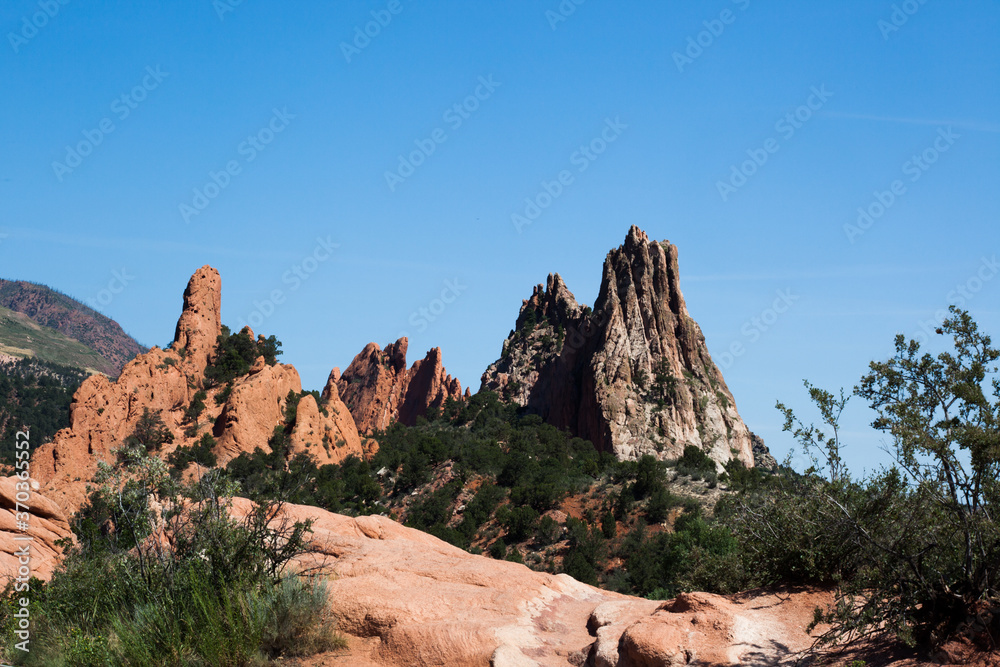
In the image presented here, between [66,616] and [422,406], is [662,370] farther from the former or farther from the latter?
[66,616]

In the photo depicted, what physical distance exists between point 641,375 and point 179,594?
214 feet

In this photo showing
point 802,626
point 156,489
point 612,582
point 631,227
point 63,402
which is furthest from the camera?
point 63,402

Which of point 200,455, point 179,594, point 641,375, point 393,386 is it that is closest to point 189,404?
point 200,455

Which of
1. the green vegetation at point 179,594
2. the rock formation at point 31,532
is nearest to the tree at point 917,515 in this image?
the green vegetation at point 179,594

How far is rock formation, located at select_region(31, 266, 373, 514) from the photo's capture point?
39.7 metres

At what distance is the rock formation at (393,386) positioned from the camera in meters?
114

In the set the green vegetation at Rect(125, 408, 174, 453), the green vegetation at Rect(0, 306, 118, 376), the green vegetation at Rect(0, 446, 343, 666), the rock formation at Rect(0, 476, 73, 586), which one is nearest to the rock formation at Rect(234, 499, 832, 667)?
the green vegetation at Rect(0, 446, 343, 666)

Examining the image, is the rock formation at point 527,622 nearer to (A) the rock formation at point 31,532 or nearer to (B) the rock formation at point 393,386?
(A) the rock formation at point 31,532

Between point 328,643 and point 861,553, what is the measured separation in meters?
6.57

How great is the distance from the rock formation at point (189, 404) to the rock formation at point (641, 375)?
984 inches

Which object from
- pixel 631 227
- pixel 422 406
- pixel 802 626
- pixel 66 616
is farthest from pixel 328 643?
pixel 422 406

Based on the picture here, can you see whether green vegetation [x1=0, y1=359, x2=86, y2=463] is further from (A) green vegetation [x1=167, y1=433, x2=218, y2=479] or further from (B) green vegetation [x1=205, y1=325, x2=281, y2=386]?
(A) green vegetation [x1=167, y1=433, x2=218, y2=479]

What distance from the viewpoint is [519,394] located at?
9225 cm

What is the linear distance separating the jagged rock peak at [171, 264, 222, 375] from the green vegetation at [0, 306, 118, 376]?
11148cm
